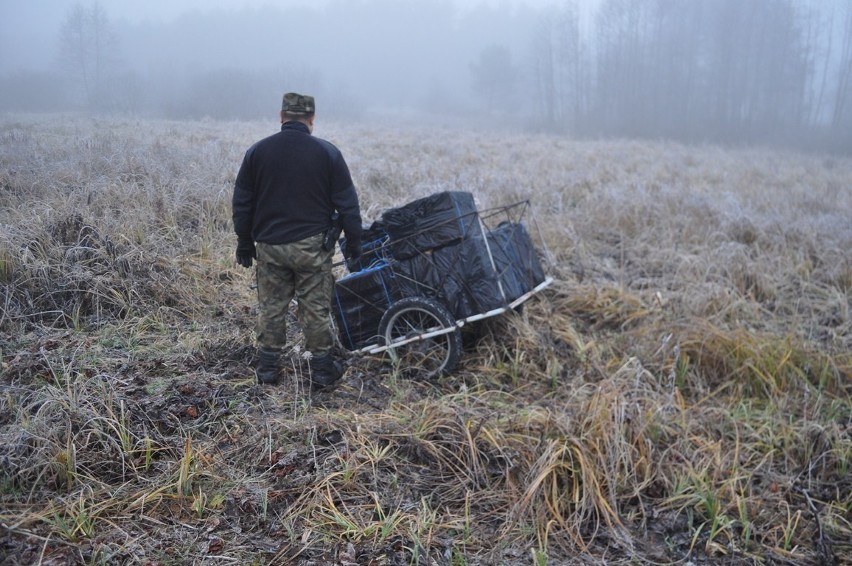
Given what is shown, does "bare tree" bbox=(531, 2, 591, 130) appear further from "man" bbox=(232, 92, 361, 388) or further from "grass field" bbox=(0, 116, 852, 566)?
"man" bbox=(232, 92, 361, 388)

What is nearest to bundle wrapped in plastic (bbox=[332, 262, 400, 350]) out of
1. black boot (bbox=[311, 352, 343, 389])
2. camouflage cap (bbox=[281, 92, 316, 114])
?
black boot (bbox=[311, 352, 343, 389])

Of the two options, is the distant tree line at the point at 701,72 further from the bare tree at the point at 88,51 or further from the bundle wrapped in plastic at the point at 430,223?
the bare tree at the point at 88,51

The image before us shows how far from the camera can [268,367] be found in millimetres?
4207

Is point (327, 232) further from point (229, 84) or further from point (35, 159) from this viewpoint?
point (229, 84)

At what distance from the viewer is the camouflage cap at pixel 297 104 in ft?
13.3

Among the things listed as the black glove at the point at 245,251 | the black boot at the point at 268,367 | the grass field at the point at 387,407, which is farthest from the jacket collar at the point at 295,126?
the grass field at the point at 387,407

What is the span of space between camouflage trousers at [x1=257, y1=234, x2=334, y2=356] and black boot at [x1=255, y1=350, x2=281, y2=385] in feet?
0.21

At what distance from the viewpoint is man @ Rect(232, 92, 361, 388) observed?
4008 millimetres

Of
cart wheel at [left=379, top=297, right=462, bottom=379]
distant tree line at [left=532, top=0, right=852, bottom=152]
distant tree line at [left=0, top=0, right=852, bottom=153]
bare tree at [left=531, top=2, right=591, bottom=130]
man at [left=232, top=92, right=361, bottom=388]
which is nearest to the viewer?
man at [left=232, top=92, right=361, bottom=388]

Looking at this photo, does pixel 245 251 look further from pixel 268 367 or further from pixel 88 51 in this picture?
pixel 88 51

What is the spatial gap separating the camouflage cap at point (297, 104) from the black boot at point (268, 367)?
1.69m

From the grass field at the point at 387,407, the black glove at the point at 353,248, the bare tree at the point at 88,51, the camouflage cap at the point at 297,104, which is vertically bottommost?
the grass field at the point at 387,407

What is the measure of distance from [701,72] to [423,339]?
37.3 metres

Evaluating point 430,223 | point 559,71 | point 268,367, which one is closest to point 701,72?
point 559,71
